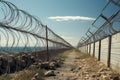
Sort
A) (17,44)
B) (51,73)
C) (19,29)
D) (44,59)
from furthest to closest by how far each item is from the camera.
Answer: (44,59) < (51,73) < (19,29) < (17,44)

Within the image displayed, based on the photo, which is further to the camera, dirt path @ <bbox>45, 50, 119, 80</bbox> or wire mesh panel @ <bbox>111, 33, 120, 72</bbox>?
wire mesh panel @ <bbox>111, 33, 120, 72</bbox>

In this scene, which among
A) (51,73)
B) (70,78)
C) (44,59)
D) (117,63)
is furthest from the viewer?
(44,59)

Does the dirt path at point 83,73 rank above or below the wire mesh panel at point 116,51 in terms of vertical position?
below

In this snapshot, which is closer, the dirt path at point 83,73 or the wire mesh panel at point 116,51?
the dirt path at point 83,73

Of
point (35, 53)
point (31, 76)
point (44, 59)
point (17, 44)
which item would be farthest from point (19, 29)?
point (44, 59)

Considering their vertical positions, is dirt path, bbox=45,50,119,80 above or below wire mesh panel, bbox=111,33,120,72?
below

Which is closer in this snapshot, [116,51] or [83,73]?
[83,73]

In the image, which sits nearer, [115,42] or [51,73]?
[51,73]

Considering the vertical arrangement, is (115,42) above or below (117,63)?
above

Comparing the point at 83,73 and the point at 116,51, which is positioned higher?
the point at 116,51

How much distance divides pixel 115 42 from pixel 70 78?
304 cm

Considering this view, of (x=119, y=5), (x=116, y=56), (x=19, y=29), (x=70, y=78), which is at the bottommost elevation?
(x=70, y=78)

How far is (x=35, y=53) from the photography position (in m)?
14.0

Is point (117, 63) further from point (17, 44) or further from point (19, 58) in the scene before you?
point (17, 44)
